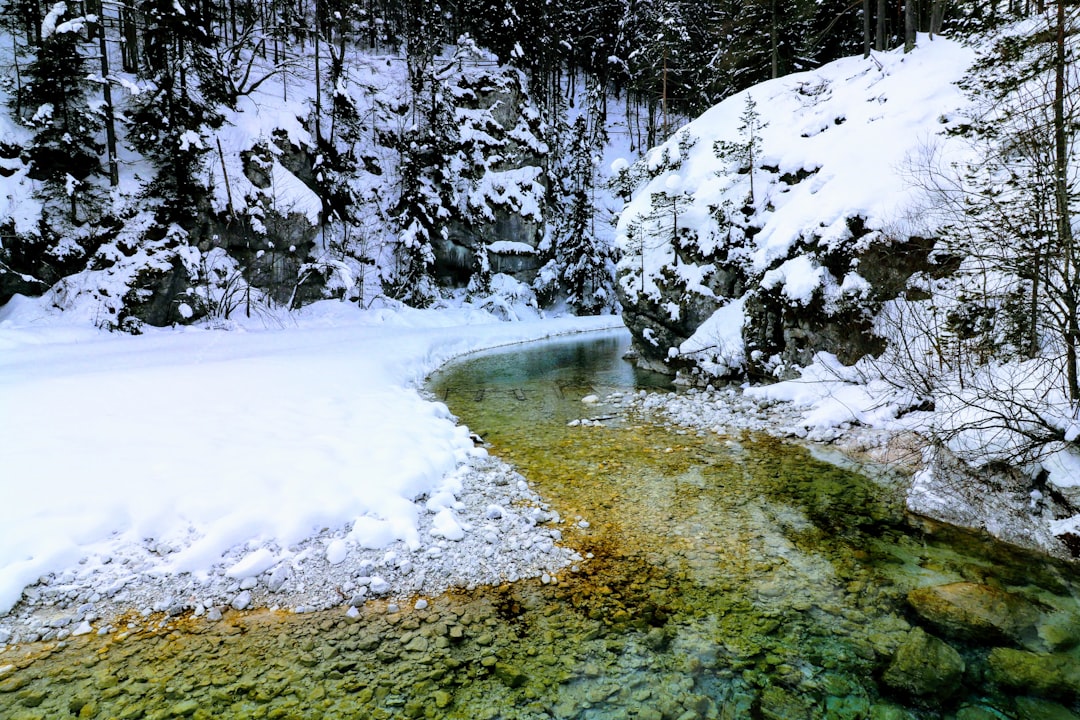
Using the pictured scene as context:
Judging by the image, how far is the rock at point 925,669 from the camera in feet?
12.3

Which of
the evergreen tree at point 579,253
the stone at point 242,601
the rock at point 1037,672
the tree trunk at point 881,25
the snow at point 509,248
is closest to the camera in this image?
the rock at point 1037,672

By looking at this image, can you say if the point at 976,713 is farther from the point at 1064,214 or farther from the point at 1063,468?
the point at 1064,214

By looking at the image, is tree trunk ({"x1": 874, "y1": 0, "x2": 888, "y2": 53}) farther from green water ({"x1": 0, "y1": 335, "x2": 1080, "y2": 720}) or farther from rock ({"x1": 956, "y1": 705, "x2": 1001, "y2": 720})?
rock ({"x1": 956, "y1": 705, "x2": 1001, "y2": 720})

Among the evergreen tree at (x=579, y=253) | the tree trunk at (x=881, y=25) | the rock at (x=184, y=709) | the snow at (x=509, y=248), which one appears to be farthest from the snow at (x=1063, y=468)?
the evergreen tree at (x=579, y=253)

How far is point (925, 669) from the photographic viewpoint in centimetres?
386

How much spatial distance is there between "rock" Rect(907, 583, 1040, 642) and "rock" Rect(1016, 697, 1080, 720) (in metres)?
0.61

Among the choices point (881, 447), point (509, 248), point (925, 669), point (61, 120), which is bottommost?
point (925, 669)

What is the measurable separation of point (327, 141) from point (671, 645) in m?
31.4

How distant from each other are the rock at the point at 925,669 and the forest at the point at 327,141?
9.67m

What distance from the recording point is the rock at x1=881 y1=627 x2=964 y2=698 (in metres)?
3.75

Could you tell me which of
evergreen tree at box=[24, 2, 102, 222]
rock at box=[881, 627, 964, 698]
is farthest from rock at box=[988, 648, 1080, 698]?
evergreen tree at box=[24, 2, 102, 222]

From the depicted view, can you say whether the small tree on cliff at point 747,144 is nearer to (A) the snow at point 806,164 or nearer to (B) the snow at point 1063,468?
(A) the snow at point 806,164

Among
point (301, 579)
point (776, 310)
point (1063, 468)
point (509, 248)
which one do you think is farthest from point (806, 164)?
point (509, 248)

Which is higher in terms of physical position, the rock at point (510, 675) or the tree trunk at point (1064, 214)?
the tree trunk at point (1064, 214)
